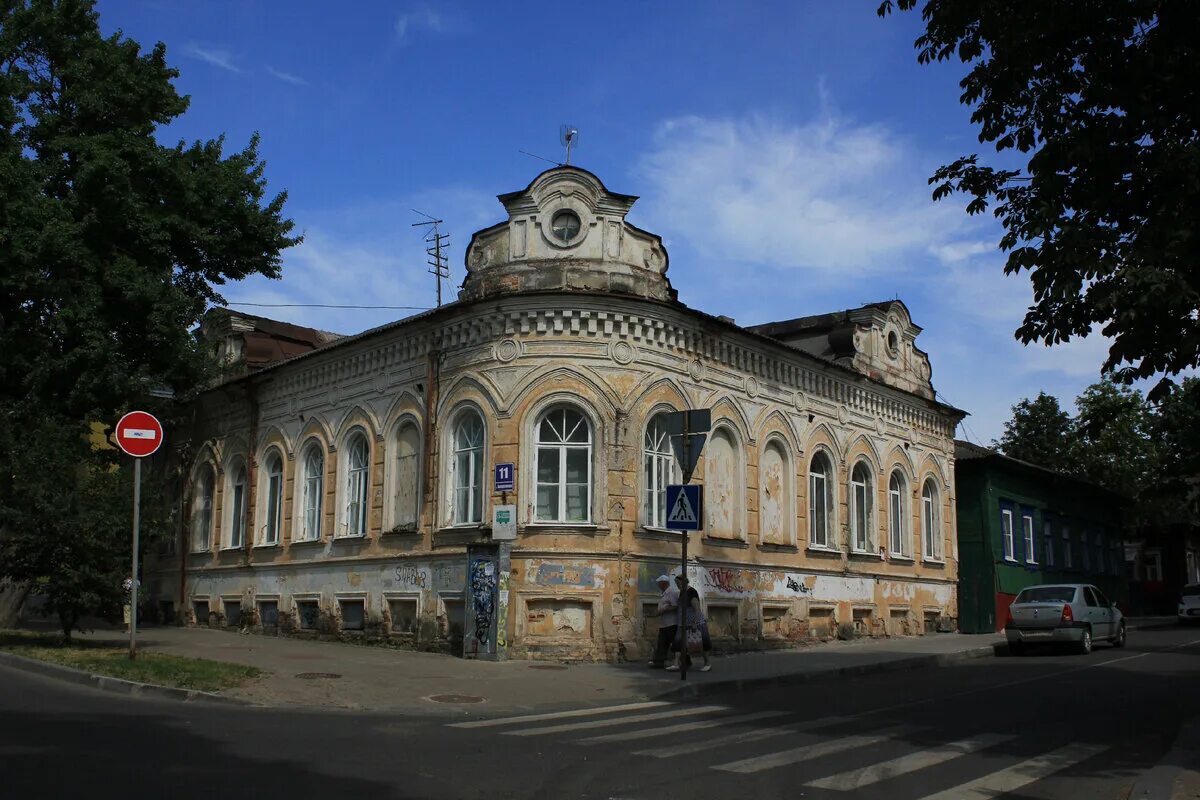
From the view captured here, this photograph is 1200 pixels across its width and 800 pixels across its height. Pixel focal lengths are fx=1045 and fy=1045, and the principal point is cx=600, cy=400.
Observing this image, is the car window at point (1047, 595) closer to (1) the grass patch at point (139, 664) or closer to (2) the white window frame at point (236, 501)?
(1) the grass patch at point (139, 664)

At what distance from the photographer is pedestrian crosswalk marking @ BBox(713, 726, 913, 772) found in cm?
870

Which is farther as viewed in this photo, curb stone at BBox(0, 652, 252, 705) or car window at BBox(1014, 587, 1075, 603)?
car window at BBox(1014, 587, 1075, 603)

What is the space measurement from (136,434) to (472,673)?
20.2 feet

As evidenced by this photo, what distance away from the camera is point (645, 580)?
19469 millimetres

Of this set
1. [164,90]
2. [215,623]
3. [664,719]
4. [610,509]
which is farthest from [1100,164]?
[215,623]

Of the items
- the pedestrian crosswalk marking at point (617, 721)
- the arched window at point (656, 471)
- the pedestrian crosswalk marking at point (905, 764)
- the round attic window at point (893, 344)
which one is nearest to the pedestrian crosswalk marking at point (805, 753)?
the pedestrian crosswalk marking at point (905, 764)

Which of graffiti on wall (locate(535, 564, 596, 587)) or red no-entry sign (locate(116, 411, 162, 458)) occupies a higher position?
red no-entry sign (locate(116, 411, 162, 458))

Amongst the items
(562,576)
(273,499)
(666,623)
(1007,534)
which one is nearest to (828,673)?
(666,623)

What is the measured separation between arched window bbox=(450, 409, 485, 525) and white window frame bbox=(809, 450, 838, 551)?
8649 millimetres

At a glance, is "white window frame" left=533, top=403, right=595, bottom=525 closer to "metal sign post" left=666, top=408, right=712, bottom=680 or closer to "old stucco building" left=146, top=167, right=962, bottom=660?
"old stucco building" left=146, top=167, right=962, bottom=660

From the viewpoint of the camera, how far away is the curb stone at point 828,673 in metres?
14.9

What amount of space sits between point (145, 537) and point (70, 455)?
6.85 feet

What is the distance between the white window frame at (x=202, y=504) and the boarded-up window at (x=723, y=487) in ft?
47.5

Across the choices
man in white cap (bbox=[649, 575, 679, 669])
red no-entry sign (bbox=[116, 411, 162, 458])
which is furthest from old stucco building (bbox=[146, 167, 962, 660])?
red no-entry sign (bbox=[116, 411, 162, 458])
